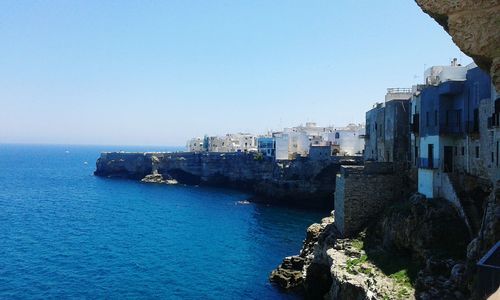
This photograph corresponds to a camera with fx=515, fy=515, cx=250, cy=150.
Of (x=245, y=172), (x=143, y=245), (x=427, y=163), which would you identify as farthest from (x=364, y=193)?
(x=245, y=172)

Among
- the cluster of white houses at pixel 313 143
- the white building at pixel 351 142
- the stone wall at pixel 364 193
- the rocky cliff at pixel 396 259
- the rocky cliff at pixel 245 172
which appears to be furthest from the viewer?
the white building at pixel 351 142

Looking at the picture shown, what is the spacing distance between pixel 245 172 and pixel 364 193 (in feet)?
226

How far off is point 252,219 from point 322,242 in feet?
95.7

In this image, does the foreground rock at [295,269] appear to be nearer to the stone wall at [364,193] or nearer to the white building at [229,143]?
the stone wall at [364,193]

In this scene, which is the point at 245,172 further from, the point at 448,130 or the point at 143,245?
the point at 448,130

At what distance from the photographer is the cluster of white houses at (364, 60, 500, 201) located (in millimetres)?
26375

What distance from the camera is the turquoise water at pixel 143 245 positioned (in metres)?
35.9

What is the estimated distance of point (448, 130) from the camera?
30.7 meters

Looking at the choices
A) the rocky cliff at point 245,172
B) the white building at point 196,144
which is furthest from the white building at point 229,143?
the rocky cliff at point 245,172

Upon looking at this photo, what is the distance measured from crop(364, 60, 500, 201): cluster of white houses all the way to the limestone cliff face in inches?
677

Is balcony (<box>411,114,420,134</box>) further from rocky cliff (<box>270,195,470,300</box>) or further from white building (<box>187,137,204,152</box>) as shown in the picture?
white building (<box>187,137,204,152</box>)

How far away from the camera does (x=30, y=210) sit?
238ft

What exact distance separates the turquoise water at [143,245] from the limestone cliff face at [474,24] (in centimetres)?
2758

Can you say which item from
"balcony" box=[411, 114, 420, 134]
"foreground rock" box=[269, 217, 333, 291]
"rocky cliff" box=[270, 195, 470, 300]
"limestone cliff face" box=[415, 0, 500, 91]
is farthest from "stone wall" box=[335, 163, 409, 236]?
"limestone cliff face" box=[415, 0, 500, 91]
